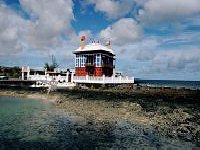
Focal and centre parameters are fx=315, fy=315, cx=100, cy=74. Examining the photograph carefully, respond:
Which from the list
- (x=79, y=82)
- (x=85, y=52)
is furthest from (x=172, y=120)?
(x=85, y=52)

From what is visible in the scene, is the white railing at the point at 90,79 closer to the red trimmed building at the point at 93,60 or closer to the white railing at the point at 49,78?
the white railing at the point at 49,78

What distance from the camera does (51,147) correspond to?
53.8 ft

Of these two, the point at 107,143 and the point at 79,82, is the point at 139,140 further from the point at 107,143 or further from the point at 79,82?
the point at 79,82

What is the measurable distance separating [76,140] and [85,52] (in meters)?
54.7

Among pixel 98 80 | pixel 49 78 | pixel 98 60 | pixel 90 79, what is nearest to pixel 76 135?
pixel 98 80

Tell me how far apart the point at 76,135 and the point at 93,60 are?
52.2 meters

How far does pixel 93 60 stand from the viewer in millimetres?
71125

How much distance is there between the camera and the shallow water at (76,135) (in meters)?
17.1

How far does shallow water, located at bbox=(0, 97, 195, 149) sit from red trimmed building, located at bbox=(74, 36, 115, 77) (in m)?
45.1

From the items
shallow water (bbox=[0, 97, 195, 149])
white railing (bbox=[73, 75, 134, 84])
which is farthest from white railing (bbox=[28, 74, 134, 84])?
shallow water (bbox=[0, 97, 195, 149])

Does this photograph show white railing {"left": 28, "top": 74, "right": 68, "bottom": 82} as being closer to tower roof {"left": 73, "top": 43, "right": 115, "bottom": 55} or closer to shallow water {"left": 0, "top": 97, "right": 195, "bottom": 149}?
tower roof {"left": 73, "top": 43, "right": 115, "bottom": 55}

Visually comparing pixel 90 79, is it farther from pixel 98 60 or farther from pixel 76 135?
pixel 76 135

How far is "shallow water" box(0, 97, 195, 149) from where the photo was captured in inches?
673

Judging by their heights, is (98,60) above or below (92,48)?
below
